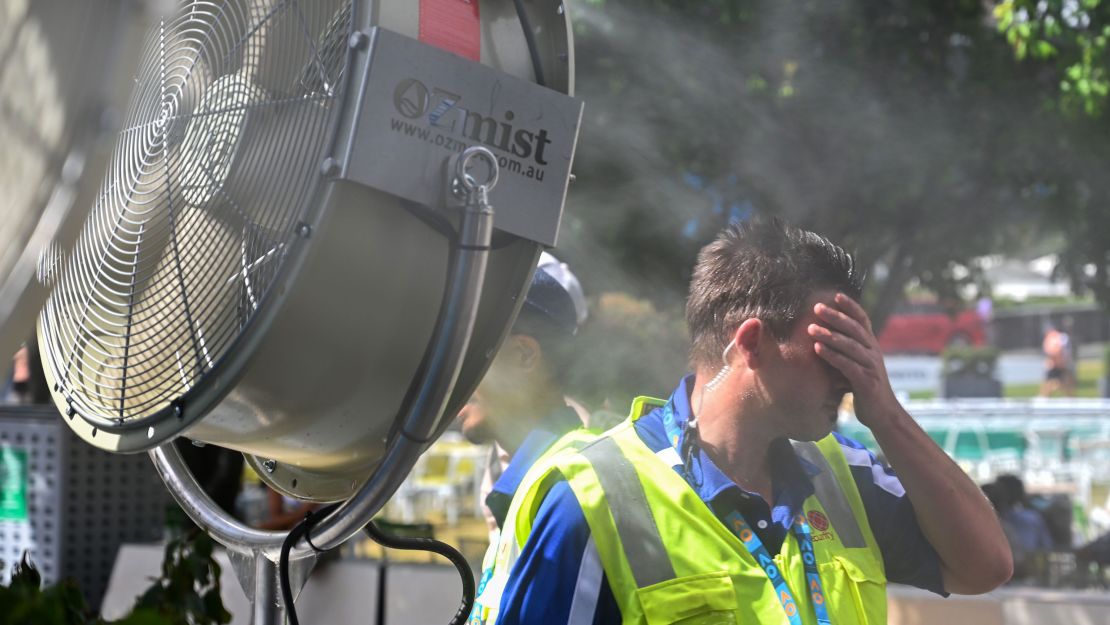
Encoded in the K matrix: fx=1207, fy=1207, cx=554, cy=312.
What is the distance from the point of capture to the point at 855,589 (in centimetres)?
169

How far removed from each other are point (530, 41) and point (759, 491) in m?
0.82

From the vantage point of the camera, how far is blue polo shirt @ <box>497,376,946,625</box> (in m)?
1.52

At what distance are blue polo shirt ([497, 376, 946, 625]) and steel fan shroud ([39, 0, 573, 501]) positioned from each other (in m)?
0.32

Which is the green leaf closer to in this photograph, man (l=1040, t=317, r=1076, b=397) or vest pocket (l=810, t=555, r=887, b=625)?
vest pocket (l=810, t=555, r=887, b=625)

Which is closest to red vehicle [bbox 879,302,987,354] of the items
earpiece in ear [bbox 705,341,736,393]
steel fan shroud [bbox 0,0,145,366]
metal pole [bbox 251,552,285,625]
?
earpiece in ear [bbox 705,341,736,393]

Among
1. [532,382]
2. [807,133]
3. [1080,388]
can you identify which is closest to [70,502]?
[532,382]

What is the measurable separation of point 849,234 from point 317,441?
494 centimetres

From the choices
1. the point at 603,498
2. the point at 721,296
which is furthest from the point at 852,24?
the point at 603,498

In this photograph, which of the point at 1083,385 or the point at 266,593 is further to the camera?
the point at 1083,385

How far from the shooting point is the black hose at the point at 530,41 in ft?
4.13

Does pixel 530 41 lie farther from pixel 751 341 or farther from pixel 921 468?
pixel 921 468

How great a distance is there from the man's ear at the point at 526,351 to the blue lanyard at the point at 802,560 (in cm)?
109

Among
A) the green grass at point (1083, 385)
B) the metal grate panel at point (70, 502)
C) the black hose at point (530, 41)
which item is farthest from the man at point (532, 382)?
the green grass at point (1083, 385)

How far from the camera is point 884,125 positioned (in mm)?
5531
